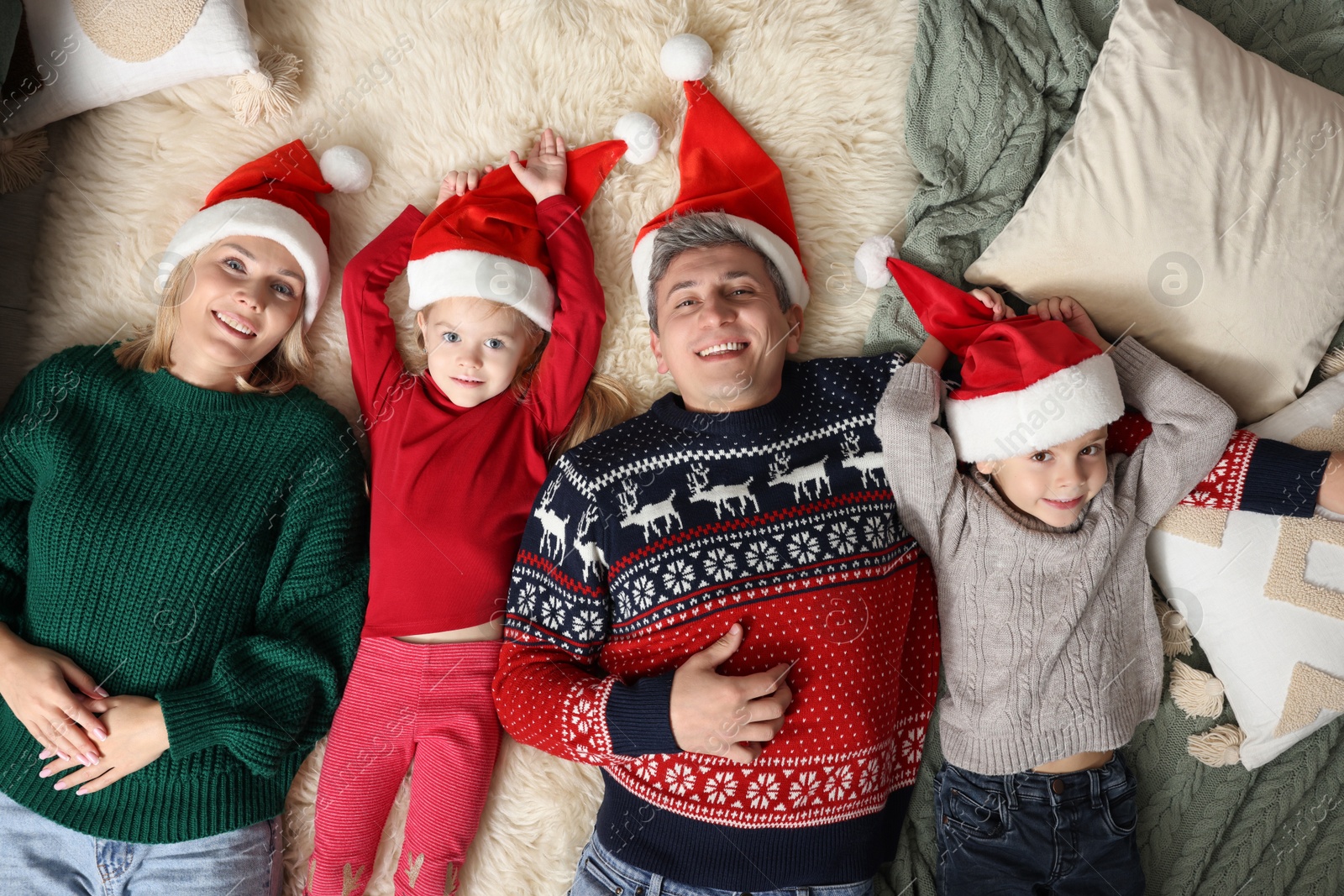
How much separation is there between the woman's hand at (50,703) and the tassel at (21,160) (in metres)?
0.91

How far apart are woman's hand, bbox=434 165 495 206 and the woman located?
0.25 metres

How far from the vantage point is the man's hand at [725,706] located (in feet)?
4.65

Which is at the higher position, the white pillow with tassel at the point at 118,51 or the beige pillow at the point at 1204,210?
the white pillow with tassel at the point at 118,51

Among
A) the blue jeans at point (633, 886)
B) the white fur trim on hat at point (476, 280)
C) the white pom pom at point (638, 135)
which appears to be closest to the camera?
the blue jeans at point (633, 886)

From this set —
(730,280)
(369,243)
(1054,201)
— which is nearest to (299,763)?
(369,243)

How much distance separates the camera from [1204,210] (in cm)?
157

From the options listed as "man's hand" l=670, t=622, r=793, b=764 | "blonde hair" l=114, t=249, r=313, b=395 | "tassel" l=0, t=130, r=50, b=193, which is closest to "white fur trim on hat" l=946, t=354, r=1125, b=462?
"man's hand" l=670, t=622, r=793, b=764

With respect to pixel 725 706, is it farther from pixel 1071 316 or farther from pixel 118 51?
pixel 118 51

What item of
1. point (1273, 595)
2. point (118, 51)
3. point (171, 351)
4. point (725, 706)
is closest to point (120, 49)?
point (118, 51)

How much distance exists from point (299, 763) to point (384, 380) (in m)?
0.77

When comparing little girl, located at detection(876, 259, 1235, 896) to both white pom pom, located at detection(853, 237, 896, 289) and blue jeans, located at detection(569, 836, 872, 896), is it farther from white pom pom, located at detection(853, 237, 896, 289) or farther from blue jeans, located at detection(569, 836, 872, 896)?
blue jeans, located at detection(569, 836, 872, 896)

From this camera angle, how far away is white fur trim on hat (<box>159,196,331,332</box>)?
1.63 m

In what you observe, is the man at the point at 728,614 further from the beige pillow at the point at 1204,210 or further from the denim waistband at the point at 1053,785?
the beige pillow at the point at 1204,210

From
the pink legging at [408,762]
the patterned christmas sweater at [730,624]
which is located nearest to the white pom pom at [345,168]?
the patterned christmas sweater at [730,624]
